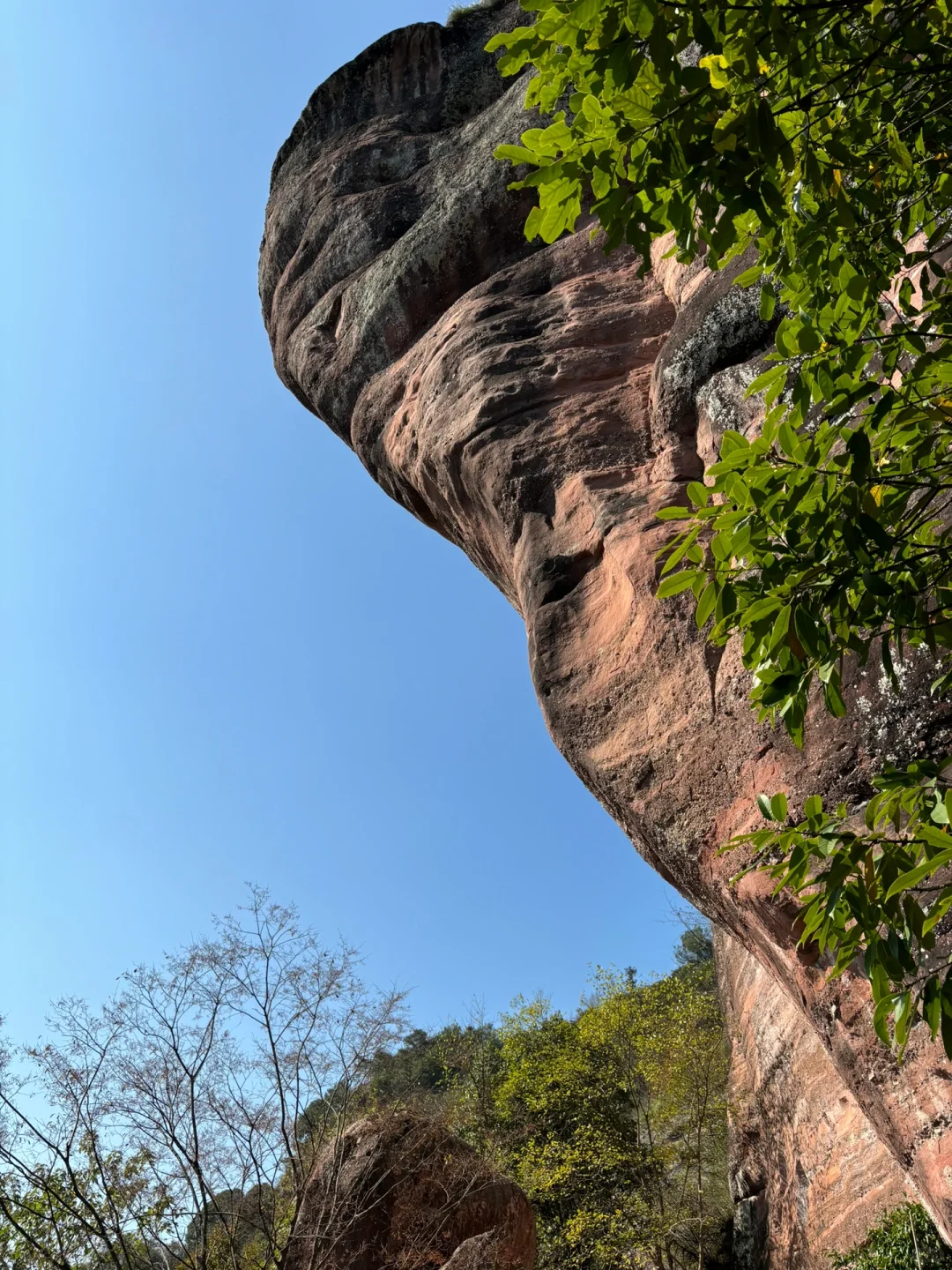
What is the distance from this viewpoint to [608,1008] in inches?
690

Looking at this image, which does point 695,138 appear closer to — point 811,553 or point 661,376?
point 811,553

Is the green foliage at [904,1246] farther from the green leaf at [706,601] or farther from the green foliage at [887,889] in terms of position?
the green leaf at [706,601]

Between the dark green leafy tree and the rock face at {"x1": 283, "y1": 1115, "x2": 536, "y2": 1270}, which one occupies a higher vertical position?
the dark green leafy tree

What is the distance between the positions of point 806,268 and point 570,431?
435cm

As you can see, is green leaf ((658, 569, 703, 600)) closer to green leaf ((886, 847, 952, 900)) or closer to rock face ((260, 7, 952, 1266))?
green leaf ((886, 847, 952, 900))

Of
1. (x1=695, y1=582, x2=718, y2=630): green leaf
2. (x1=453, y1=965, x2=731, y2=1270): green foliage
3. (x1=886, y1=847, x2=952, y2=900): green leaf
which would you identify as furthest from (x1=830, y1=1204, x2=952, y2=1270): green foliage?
(x1=695, y1=582, x2=718, y2=630): green leaf

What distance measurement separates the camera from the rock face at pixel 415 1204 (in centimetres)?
992

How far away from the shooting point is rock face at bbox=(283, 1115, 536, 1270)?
9.92 meters

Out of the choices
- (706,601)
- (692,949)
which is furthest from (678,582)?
(692,949)

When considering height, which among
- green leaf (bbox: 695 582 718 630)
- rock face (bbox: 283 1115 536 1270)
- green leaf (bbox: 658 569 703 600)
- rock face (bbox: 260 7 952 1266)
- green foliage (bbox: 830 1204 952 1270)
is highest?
rock face (bbox: 260 7 952 1266)

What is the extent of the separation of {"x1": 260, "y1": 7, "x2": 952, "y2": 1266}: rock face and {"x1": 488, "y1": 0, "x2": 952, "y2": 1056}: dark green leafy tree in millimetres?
671

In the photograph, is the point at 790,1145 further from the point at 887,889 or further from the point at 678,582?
the point at 678,582

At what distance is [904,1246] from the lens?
696cm

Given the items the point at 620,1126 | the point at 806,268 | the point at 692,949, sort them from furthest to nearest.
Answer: the point at 692,949, the point at 620,1126, the point at 806,268
